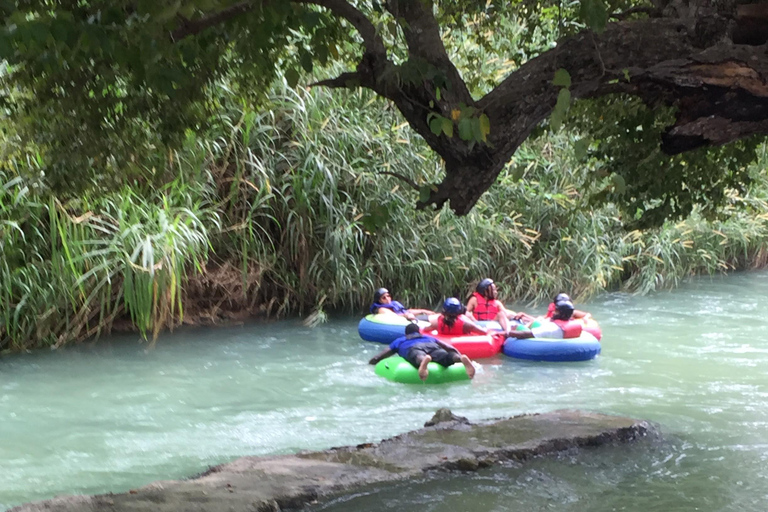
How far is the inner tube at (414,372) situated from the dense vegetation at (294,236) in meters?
2.04

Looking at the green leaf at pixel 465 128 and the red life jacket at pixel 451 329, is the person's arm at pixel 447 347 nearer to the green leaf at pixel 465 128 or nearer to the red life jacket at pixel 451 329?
the red life jacket at pixel 451 329

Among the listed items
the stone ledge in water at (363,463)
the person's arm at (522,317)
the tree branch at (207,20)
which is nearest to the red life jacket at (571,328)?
the person's arm at (522,317)

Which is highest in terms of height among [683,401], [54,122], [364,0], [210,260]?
[364,0]

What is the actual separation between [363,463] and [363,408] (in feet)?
7.11

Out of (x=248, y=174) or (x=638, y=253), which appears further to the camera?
(x=638, y=253)

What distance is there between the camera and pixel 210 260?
9969 millimetres

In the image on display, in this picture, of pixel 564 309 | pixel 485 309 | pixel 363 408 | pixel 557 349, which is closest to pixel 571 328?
pixel 564 309

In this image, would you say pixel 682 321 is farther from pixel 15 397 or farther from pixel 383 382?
pixel 15 397

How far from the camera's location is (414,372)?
24.8 feet

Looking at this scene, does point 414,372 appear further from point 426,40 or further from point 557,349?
point 426,40

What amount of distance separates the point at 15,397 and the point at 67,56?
551 cm

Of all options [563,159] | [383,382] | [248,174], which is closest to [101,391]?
[383,382]

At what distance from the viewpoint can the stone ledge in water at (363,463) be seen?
392 centimetres

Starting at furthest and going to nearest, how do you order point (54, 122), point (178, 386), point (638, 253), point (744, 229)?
point (744, 229), point (638, 253), point (178, 386), point (54, 122)
